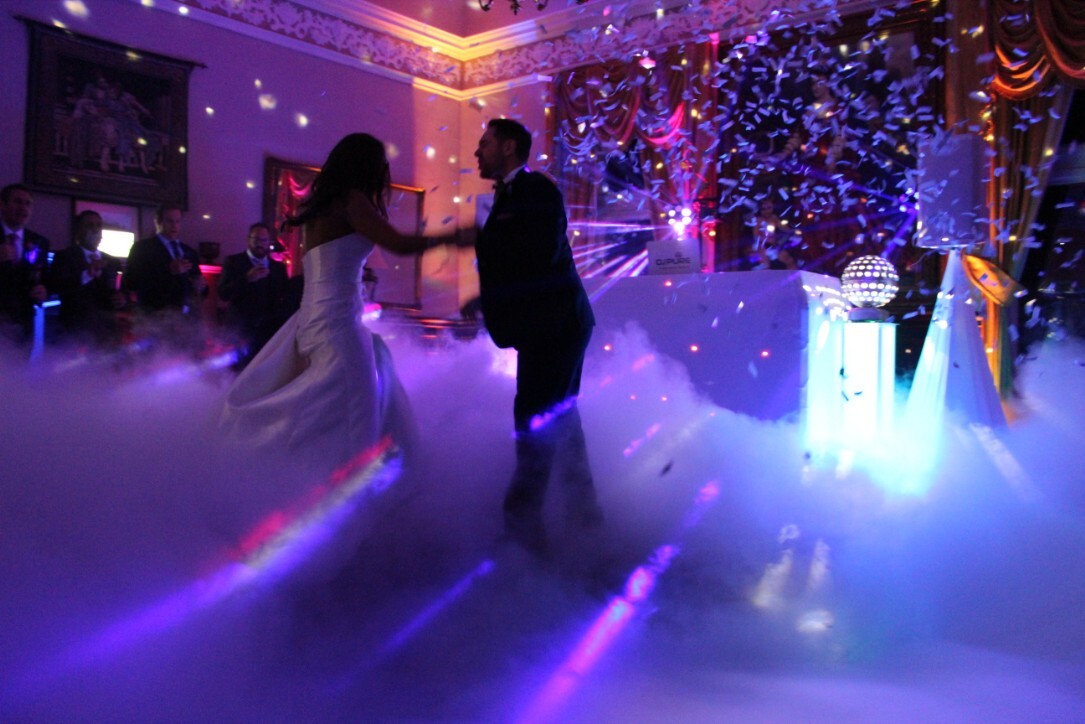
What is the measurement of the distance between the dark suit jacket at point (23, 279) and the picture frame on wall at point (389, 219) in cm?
195

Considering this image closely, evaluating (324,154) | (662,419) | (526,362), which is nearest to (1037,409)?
(662,419)

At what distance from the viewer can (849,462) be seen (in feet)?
11.4

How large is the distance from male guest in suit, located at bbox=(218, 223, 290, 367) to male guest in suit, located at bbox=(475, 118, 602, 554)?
11.7ft

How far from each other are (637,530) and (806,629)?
825mm

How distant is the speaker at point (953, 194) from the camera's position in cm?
467

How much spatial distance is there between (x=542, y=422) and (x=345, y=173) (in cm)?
91

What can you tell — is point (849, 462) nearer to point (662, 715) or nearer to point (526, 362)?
point (526, 362)

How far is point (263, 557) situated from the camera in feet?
6.73

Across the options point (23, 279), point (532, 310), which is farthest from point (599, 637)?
point (23, 279)

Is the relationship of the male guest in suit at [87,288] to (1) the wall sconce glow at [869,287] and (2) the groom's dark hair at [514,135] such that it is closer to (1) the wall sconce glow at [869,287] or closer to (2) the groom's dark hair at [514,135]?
(2) the groom's dark hair at [514,135]

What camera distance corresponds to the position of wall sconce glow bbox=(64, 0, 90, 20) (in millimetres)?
5926

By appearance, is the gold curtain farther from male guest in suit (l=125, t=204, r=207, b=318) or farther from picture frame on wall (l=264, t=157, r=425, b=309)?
male guest in suit (l=125, t=204, r=207, b=318)

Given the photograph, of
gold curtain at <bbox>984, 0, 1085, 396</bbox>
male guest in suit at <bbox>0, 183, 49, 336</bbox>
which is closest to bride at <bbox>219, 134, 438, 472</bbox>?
male guest in suit at <bbox>0, 183, 49, 336</bbox>

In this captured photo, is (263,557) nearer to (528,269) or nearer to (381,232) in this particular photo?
(381,232)
